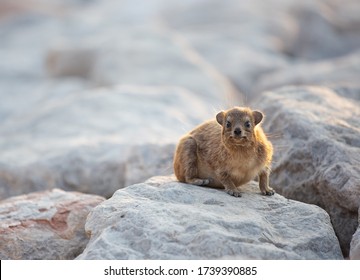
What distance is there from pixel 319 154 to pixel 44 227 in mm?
3646

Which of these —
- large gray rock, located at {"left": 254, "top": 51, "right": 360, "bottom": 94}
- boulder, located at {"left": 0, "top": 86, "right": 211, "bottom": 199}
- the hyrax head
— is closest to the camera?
the hyrax head

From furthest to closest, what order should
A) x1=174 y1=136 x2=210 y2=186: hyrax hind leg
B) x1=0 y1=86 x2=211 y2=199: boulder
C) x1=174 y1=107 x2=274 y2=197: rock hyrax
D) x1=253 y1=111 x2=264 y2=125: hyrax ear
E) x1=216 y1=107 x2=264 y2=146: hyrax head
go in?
x1=0 y1=86 x2=211 y2=199: boulder, x1=174 y1=136 x2=210 y2=186: hyrax hind leg, x1=253 y1=111 x2=264 y2=125: hyrax ear, x1=174 y1=107 x2=274 y2=197: rock hyrax, x1=216 y1=107 x2=264 y2=146: hyrax head

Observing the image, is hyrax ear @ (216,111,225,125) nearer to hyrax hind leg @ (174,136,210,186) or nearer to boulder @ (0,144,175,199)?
hyrax hind leg @ (174,136,210,186)

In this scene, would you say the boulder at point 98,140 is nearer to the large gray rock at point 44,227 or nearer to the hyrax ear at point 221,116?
the large gray rock at point 44,227

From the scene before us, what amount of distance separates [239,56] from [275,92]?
382 inches

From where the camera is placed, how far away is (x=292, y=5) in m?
26.2

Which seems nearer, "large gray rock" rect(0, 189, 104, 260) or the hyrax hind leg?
"large gray rock" rect(0, 189, 104, 260)

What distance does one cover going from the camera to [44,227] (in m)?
8.51

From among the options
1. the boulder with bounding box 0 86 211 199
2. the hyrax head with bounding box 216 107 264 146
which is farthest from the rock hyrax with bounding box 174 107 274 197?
the boulder with bounding box 0 86 211 199

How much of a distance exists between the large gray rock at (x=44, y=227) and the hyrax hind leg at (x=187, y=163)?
1190 mm

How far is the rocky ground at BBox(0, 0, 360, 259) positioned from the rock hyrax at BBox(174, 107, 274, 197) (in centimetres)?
28

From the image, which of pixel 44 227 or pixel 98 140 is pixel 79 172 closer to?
pixel 98 140

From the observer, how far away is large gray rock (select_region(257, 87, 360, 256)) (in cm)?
852
